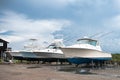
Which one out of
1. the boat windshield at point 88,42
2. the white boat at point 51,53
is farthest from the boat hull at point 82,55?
the white boat at point 51,53

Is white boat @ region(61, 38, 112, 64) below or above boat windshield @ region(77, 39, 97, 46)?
below

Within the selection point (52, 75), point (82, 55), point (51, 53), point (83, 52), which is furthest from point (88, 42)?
point (52, 75)

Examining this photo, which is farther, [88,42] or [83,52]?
[88,42]

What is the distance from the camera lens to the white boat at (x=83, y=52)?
26.9m

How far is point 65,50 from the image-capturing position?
27766 millimetres

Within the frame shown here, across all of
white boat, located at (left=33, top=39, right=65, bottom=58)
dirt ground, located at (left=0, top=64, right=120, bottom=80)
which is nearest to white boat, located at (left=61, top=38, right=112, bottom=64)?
dirt ground, located at (left=0, top=64, right=120, bottom=80)

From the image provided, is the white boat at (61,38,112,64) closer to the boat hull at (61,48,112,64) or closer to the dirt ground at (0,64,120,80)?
the boat hull at (61,48,112,64)

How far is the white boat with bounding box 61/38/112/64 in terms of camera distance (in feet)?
88.3

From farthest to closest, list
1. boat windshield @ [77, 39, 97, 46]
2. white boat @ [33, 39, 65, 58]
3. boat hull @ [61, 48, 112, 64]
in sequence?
white boat @ [33, 39, 65, 58] → boat windshield @ [77, 39, 97, 46] → boat hull @ [61, 48, 112, 64]

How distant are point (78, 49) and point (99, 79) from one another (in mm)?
10973

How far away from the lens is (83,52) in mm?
26891

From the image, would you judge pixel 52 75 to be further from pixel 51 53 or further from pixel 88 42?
pixel 51 53

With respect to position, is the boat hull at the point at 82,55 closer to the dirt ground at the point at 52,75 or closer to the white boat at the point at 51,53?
the dirt ground at the point at 52,75

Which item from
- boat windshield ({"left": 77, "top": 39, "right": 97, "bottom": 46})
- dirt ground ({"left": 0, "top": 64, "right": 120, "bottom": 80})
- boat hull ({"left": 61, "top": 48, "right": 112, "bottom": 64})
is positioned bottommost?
dirt ground ({"left": 0, "top": 64, "right": 120, "bottom": 80})
